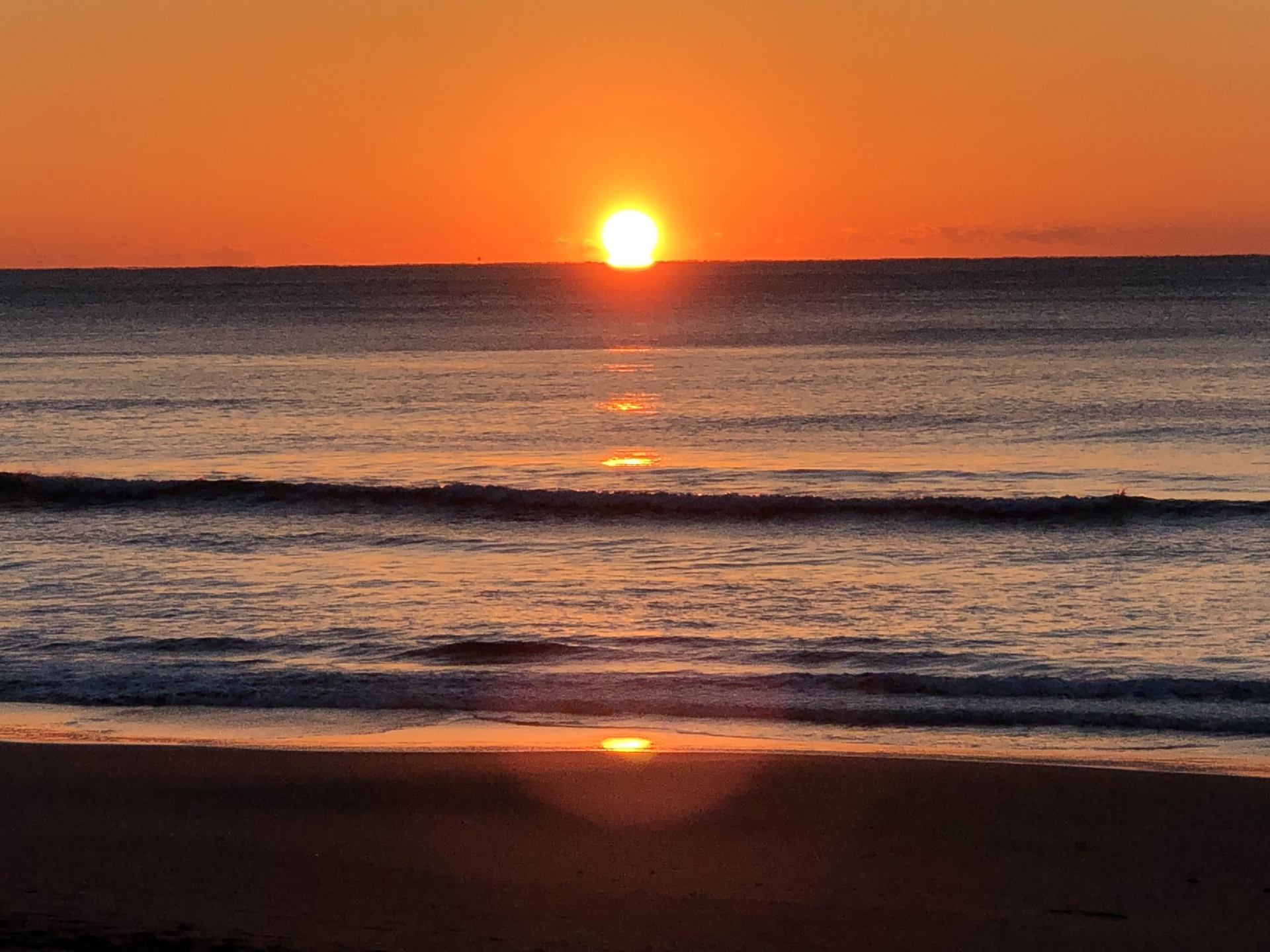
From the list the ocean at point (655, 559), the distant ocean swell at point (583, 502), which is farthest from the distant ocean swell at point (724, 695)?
the distant ocean swell at point (583, 502)

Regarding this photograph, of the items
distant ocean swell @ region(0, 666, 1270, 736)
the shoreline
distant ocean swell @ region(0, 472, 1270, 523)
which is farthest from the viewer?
distant ocean swell @ region(0, 472, 1270, 523)

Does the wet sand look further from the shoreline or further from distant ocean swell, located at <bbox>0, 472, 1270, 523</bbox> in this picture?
distant ocean swell, located at <bbox>0, 472, 1270, 523</bbox>

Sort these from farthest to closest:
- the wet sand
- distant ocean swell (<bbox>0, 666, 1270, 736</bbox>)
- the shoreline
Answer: distant ocean swell (<bbox>0, 666, 1270, 736</bbox>) < the shoreline < the wet sand

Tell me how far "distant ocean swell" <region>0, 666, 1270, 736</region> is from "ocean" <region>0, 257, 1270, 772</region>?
40mm

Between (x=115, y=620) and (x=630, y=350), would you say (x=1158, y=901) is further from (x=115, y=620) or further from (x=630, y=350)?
(x=630, y=350)

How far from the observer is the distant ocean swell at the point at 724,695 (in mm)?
11109

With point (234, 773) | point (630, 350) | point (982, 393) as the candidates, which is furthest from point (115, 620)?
point (630, 350)

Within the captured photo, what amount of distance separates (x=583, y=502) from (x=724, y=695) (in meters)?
11.3

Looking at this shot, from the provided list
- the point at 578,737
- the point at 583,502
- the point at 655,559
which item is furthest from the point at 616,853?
the point at 583,502

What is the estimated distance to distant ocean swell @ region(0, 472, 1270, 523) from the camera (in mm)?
21172

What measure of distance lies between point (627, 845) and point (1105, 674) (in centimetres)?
590

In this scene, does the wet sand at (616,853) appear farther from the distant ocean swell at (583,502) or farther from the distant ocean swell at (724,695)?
the distant ocean swell at (583,502)

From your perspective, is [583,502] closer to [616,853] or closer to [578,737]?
[578,737]

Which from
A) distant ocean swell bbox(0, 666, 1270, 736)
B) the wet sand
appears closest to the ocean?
distant ocean swell bbox(0, 666, 1270, 736)
